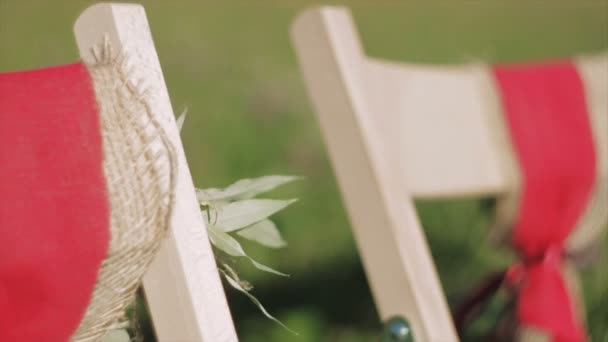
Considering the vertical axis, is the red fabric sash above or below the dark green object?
above

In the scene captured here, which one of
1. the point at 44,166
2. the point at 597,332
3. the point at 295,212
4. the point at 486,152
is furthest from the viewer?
the point at 295,212

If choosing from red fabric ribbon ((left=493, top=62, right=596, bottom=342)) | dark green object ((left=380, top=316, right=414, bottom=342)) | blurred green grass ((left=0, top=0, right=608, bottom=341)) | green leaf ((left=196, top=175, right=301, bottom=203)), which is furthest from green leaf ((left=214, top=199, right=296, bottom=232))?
blurred green grass ((left=0, top=0, right=608, bottom=341))

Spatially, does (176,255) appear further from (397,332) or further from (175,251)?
(397,332)

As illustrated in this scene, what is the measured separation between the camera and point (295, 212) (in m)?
1.40

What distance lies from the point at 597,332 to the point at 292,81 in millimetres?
978

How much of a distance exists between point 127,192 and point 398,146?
325 mm

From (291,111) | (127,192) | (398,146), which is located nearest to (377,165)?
(398,146)

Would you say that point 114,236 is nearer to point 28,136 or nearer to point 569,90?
point 28,136

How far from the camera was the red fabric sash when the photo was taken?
44cm

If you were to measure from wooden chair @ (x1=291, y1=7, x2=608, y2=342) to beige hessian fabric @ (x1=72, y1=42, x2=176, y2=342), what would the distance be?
25 centimetres

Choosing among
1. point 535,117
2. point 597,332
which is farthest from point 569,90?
point 597,332

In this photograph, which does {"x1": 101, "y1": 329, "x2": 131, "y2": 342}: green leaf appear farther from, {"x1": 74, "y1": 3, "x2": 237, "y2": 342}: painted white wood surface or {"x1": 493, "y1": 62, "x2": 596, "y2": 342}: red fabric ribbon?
{"x1": 493, "y1": 62, "x2": 596, "y2": 342}: red fabric ribbon

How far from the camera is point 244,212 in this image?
55 cm

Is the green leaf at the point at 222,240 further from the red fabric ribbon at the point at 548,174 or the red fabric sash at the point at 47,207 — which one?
the red fabric ribbon at the point at 548,174
